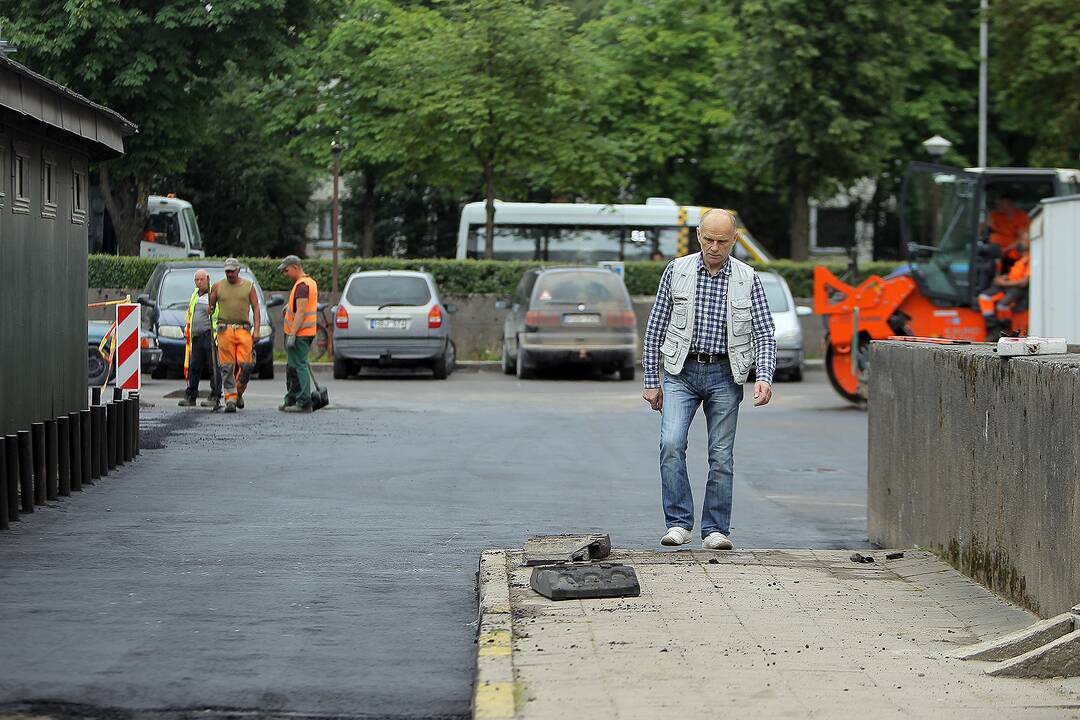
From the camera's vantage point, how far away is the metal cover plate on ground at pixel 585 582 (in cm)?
772

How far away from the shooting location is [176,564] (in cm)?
903

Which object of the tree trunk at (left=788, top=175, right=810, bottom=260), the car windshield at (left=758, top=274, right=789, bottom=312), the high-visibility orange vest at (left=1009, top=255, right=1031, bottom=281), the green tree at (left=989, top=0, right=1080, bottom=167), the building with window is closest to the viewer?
the building with window

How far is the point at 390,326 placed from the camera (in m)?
27.7

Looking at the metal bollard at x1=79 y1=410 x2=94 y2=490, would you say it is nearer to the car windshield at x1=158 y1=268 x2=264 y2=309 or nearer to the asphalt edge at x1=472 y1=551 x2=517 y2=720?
the asphalt edge at x1=472 y1=551 x2=517 y2=720

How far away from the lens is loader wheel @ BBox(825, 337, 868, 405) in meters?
23.3

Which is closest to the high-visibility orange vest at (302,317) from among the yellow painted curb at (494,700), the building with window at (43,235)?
the building with window at (43,235)

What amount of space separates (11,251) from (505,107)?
25.1m

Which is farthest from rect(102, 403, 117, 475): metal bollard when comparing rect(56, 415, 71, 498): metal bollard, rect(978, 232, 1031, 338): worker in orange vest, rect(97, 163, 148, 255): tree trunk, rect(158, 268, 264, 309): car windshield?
rect(97, 163, 148, 255): tree trunk

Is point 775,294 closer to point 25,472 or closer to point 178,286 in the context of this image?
point 178,286

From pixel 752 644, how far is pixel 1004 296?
16735 millimetres

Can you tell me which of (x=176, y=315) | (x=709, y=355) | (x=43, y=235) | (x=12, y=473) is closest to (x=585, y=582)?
(x=709, y=355)

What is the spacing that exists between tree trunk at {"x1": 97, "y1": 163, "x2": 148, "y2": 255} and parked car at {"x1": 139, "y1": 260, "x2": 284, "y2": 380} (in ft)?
35.3

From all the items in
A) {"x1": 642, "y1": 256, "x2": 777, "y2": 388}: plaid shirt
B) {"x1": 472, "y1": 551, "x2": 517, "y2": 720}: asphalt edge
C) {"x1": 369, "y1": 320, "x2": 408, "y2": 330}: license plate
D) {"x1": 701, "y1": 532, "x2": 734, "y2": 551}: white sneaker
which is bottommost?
{"x1": 701, "y1": 532, "x2": 734, "y2": 551}: white sneaker

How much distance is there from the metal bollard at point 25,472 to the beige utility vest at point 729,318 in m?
4.20
